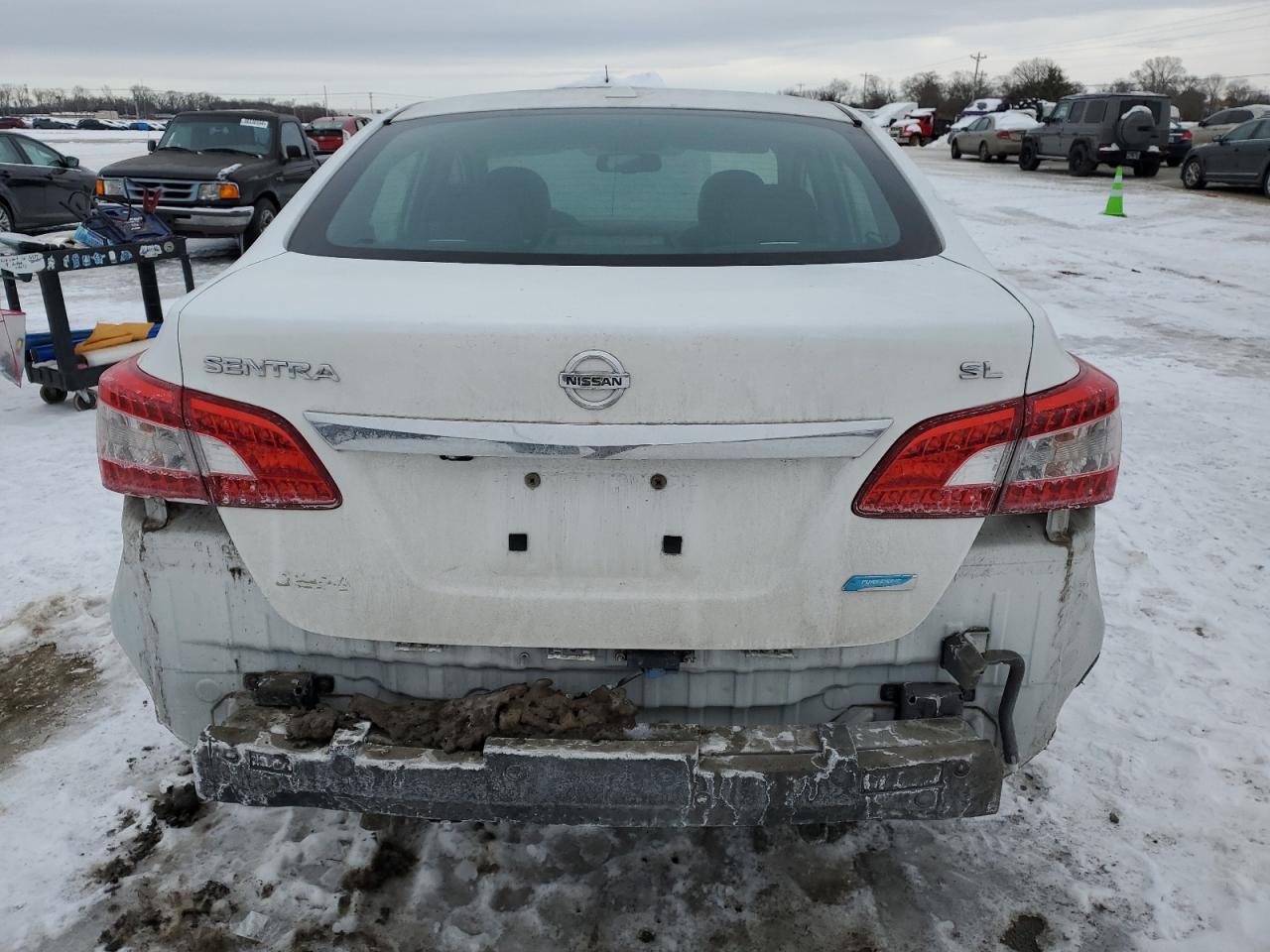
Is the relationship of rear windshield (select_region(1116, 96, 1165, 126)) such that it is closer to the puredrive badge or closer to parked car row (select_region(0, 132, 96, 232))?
parked car row (select_region(0, 132, 96, 232))

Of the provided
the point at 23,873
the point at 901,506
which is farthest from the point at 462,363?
the point at 23,873

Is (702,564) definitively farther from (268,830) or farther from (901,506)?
(268,830)

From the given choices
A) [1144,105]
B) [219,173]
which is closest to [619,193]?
[219,173]

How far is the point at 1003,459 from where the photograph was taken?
1.91 metres

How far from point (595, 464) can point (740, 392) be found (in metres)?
0.29

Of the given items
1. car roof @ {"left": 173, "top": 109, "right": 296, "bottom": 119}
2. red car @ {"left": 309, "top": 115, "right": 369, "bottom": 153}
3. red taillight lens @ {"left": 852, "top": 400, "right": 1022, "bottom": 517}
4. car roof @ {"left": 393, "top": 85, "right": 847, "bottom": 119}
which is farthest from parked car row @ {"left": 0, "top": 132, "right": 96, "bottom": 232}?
red taillight lens @ {"left": 852, "top": 400, "right": 1022, "bottom": 517}

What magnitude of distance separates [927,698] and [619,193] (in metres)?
1.51

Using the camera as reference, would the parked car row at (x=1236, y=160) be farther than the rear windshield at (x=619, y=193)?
Yes

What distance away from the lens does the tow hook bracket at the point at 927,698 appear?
2053 mm

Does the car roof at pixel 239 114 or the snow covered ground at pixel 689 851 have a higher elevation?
the car roof at pixel 239 114

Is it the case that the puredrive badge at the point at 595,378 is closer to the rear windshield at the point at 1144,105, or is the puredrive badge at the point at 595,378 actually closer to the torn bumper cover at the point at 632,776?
the torn bumper cover at the point at 632,776

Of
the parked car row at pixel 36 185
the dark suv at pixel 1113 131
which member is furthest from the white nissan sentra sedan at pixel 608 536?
the dark suv at pixel 1113 131

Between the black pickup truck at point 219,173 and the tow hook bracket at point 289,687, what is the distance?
37.2 feet

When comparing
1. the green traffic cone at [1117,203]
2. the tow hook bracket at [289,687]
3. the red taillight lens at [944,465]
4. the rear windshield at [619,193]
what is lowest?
the green traffic cone at [1117,203]
